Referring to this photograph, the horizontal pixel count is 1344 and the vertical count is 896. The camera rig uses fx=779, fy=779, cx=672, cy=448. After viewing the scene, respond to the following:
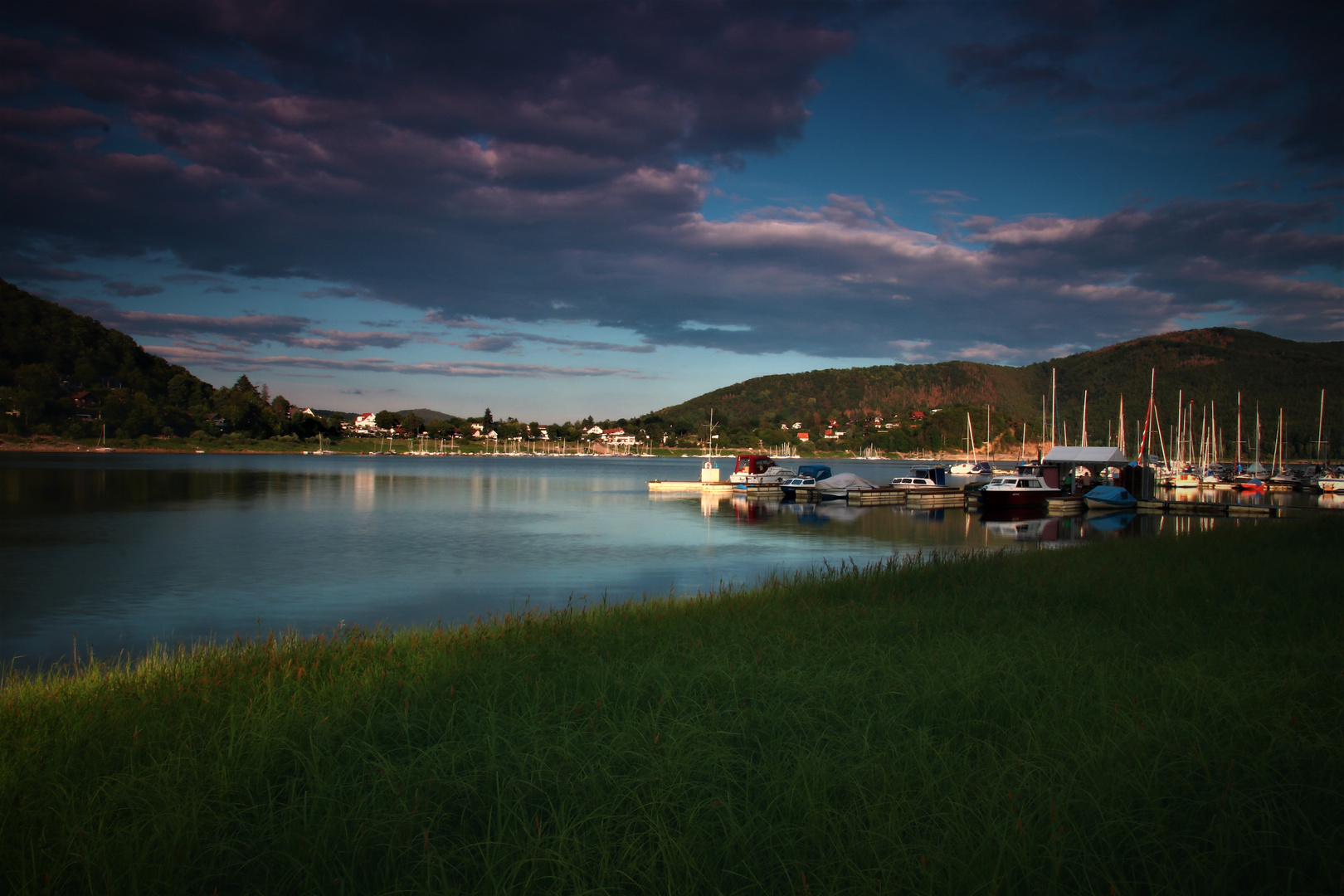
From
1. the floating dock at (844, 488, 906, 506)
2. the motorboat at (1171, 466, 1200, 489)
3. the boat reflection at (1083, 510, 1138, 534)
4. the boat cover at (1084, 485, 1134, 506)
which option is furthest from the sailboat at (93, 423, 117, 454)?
the motorboat at (1171, 466, 1200, 489)

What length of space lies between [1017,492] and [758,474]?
28224mm

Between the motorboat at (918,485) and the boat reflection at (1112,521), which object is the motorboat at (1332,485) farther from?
the motorboat at (918,485)

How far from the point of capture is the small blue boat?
49.8m

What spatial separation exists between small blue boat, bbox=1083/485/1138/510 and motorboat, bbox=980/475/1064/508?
2470 millimetres

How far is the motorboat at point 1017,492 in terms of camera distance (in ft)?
160

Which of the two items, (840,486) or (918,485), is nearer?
(918,485)

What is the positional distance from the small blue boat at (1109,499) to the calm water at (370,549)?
2.56 meters

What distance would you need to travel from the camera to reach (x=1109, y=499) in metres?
49.9

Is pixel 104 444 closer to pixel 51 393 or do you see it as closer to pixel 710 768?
pixel 51 393

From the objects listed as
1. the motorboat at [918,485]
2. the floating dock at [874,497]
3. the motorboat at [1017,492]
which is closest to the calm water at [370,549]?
the motorboat at [1017,492]

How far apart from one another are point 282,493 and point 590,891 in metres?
64.6

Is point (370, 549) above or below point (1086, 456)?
below

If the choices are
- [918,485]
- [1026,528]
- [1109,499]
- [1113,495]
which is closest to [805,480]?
[918,485]

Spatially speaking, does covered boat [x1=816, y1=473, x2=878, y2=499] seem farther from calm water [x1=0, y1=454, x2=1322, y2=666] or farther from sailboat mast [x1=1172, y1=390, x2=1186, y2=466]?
sailboat mast [x1=1172, y1=390, x2=1186, y2=466]
